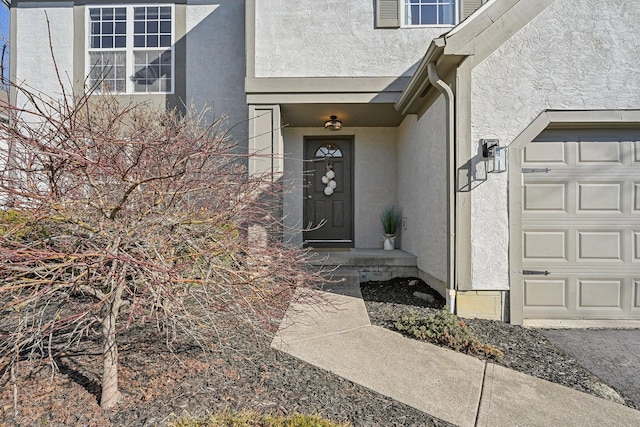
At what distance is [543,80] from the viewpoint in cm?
405

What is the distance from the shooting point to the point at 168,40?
286 inches

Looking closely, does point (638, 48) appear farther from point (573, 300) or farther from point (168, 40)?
point (168, 40)

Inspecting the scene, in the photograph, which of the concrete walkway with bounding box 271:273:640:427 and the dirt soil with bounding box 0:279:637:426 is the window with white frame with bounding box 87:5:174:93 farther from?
the concrete walkway with bounding box 271:273:640:427

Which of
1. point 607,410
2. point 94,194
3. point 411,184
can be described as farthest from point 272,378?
point 411,184

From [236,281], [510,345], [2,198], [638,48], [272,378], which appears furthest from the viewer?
[638,48]

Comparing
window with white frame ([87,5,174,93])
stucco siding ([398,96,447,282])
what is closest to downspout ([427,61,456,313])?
stucco siding ([398,96,447,282])

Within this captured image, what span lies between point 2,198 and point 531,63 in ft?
16.8

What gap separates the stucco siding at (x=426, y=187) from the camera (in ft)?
14.6

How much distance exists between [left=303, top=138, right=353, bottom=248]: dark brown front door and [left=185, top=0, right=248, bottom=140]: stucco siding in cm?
176

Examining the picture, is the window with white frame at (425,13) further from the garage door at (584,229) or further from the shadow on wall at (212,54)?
the shadow on wall at (212,54)

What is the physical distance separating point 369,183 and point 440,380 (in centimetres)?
488

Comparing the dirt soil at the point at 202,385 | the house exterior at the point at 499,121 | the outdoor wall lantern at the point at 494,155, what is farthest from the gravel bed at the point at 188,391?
the outdoor wall lantern at the point at 494,155

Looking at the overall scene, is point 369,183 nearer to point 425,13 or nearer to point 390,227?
point 390,227

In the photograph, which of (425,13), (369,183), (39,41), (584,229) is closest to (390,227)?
(369,183)
